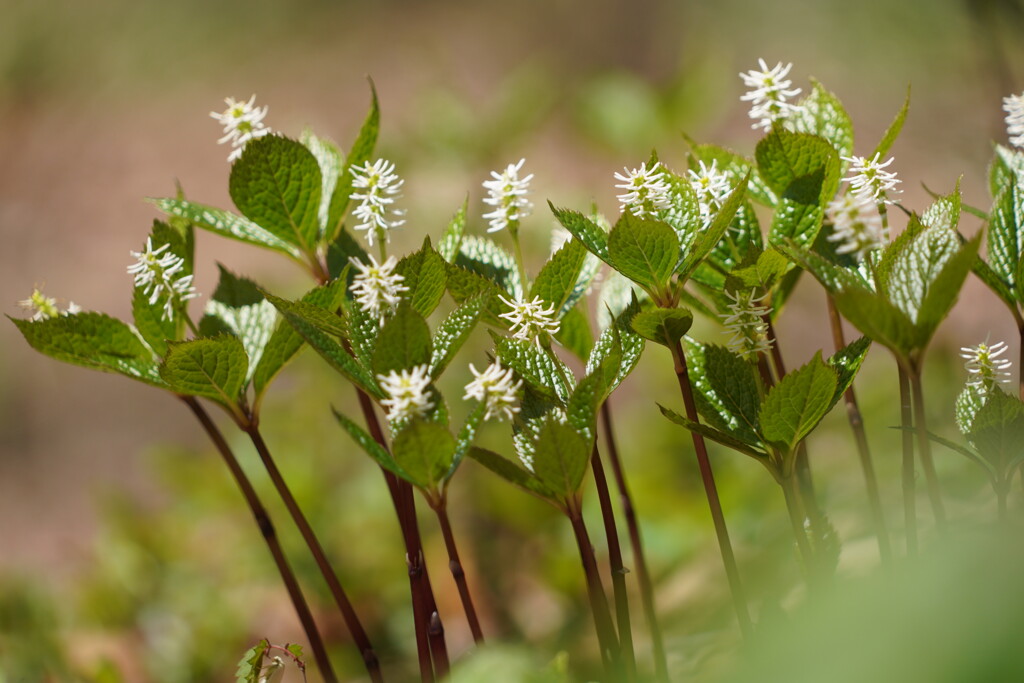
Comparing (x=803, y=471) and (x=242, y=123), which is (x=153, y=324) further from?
(x=803, y=471)

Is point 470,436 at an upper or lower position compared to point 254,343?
lower

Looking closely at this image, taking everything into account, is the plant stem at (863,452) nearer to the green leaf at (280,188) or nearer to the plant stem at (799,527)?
the plant stem at (799,527)

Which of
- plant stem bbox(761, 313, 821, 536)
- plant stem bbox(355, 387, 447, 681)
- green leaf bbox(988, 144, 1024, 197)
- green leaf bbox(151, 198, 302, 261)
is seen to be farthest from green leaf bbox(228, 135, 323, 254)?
green leaf bbox(988, 144, 1024, 197)

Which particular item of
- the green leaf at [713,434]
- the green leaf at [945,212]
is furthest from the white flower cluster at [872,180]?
the green leaf at [713,434]

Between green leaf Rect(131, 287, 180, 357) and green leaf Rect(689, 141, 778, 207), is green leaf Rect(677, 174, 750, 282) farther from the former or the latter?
green leaf Rect(131, 287, 180, 357)


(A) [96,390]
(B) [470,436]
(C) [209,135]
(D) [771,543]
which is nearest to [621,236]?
(B) [470,436]

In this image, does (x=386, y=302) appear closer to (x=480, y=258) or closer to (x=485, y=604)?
(x=480, y=258)
